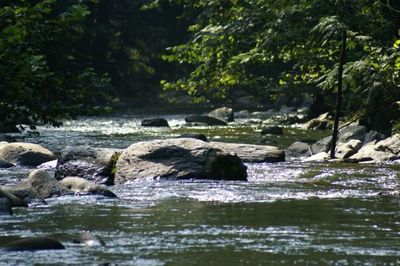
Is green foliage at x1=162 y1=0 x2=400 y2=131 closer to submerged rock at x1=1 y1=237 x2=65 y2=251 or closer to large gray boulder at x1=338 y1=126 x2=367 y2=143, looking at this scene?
large gray boulder at x1=338 y1=126 x2=367 y2=143

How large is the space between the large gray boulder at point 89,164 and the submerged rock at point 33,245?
7.06 metres

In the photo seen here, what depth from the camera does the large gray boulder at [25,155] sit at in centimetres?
2008

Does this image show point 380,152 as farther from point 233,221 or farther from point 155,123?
point 155,123

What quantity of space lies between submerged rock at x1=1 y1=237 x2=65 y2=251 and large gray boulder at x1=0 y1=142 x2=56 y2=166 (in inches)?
421

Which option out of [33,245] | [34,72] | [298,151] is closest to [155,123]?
[298,151]

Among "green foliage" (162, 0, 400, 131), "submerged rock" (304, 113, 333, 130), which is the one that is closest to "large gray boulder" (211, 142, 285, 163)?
"green foliage" (162, 0, 400, 131)

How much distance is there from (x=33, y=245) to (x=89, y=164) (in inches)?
314

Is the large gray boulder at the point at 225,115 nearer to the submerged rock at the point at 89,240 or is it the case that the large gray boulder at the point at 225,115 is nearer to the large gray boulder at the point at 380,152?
the large gray boulder at the point at 380,152

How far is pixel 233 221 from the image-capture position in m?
11.6

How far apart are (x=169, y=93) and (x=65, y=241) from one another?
52673 mm

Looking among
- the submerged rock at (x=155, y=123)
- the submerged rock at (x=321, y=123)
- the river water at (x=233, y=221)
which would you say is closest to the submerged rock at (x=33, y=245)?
the river water at (x=233, y=221)

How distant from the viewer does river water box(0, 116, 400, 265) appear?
917cm

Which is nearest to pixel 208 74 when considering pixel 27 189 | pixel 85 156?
pixel 85 156

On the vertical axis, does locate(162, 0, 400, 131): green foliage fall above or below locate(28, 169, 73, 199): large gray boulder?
above
